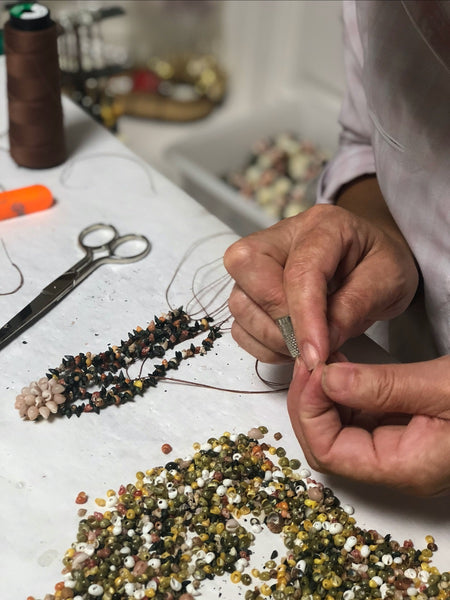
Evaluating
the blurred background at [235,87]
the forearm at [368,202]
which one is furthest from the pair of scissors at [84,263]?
the blurred background at [235,87]

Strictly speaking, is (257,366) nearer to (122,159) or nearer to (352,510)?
(352,510)

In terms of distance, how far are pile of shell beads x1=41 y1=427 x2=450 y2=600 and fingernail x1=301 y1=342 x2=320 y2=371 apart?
11cm

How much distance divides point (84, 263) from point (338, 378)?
15.7 inches

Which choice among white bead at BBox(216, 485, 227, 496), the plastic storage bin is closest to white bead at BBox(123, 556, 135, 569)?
white bead at BBox(216, 485, 227, 496)

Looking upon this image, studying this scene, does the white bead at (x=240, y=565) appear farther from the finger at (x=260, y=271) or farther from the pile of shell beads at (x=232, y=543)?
the finger at (x=260, y=271)

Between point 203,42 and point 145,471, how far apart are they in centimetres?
173

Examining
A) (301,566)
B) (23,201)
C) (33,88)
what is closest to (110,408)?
(301,566)

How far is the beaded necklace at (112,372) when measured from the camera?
722 mm

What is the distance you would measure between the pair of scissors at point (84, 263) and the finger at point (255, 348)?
208mm

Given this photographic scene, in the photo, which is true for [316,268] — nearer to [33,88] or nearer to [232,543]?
[232,543]

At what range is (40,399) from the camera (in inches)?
28.2

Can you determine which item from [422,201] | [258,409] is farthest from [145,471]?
[422,201]

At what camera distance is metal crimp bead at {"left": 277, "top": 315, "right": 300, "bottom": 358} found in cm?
69

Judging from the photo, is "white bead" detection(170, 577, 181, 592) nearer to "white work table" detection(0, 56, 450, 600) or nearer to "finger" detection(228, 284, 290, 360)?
"white work table" detection(0, 56, 450, 600)
